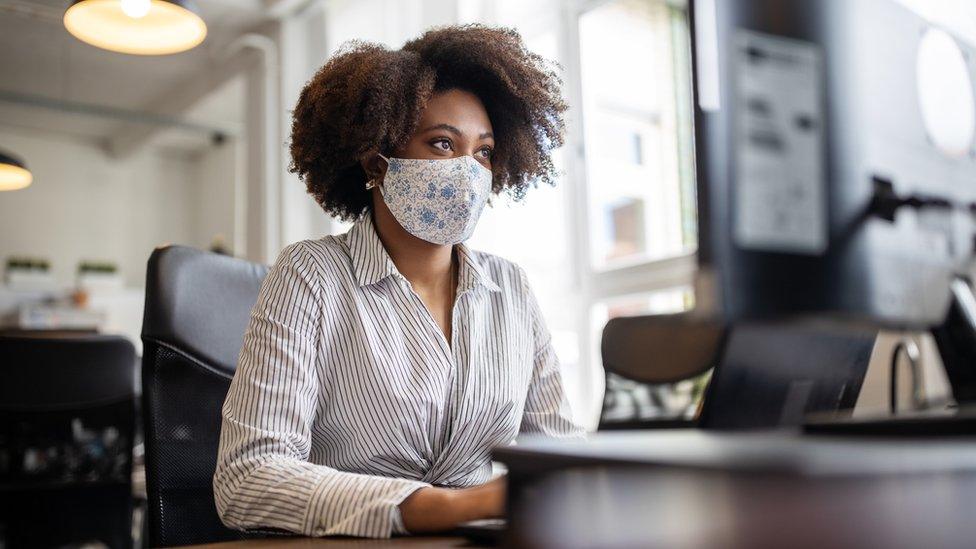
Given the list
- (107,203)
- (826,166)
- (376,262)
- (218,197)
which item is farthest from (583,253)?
(107,203)

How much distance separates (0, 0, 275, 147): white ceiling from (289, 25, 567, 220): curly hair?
369 cm

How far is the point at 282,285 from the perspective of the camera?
1213mm

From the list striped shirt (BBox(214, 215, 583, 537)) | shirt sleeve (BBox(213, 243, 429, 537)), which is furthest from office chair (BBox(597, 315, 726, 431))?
shirt sleeve (BBox(213, 243, 429, 537))

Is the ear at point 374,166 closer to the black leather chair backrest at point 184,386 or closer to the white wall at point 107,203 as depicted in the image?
the black leather chair backrest at point 184,386

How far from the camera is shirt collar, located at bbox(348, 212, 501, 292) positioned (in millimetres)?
1299

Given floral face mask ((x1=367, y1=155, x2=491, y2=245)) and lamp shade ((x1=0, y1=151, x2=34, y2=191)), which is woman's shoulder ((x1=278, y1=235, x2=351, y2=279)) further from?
lamp shade ((x1=0, y1=151, x2=34, y2=191))

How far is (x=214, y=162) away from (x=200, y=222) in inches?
22.2

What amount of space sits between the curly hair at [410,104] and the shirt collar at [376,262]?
16 cm

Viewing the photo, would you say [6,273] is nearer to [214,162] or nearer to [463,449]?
[214,162]

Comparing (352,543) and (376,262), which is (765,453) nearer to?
(352,543)

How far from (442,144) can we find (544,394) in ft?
1.52

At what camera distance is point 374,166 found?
60.7 inches

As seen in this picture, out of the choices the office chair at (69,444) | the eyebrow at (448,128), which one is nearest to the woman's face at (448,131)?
the eyebrow at (448,128)

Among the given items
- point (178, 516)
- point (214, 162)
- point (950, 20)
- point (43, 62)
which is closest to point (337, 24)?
point (43, 62)
